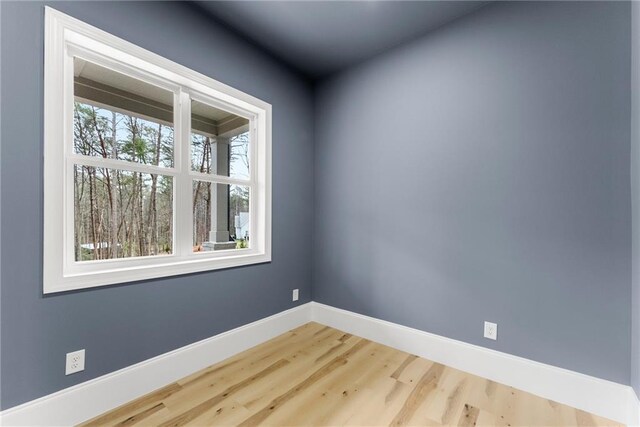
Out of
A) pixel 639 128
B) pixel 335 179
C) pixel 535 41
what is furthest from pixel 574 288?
pixel 335 179

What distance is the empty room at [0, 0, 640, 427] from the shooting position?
1510 mm

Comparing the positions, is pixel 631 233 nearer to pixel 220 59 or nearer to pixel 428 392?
pixel 428 392

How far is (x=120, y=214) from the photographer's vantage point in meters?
1.90

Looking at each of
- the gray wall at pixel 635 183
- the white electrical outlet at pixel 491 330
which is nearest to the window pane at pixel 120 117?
the white electrical outlet at pixel 491 330

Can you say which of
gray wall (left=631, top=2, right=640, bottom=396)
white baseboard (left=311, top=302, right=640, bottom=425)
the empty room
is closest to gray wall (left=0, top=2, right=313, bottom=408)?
the empty room

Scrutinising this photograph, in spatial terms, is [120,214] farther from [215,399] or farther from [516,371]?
[516,371]

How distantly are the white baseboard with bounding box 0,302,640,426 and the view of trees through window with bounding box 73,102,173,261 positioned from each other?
75 centimetres

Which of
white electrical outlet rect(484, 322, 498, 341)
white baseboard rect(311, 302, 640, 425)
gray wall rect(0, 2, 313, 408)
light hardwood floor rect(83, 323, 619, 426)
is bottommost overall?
light hardwood floor rect(83, 323, 619, 426)

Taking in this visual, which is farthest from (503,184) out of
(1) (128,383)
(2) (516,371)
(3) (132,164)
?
(1) (128,383)

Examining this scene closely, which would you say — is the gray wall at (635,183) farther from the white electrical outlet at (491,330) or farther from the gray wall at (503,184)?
the white electrical outlet at (491,330)

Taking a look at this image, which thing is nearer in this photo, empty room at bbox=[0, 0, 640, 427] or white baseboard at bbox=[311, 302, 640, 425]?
empty room at bbox=[0, 0, 640, 427]

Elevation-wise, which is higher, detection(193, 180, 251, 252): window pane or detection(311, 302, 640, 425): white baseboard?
detection(193, 180, 251, 252): window pane

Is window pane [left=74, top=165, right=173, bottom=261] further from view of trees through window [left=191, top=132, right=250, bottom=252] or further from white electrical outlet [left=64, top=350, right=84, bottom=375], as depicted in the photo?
white electrical outlet [left=64, top=350, right=84, bottom=375]

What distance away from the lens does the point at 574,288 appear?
5.73 feet
